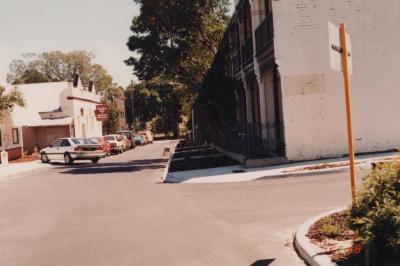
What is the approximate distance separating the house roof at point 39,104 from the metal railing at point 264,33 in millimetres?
30700

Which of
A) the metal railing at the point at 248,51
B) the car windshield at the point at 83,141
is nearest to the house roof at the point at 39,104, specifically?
the car windshield at the point at 83,141

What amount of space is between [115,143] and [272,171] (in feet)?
92.0

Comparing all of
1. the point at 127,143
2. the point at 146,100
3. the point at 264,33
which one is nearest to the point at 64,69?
the point at 146,100

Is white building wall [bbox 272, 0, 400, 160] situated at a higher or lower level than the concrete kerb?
higher

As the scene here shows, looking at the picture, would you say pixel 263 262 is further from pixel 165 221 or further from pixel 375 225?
pixel 165 221

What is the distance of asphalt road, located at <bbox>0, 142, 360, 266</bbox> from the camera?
7410 mm

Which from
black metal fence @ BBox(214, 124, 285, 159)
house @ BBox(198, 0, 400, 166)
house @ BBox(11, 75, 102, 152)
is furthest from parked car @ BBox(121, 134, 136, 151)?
house @ BBox(198, 0, 400, 166)

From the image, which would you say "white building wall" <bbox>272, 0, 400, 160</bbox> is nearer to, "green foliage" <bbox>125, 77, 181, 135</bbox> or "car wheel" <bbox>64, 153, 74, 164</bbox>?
"car wheel" <bbox>64, 153, 74, 164</bbox>

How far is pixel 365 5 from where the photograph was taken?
1919cm

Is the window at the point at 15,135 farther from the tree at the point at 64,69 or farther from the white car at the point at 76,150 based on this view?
the tree at the point at 64,69

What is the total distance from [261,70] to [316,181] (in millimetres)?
8813

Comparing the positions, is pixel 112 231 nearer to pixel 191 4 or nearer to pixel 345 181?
pixel 345 181

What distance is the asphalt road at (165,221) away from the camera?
7410 mm

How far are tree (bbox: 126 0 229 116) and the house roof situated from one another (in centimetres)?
1832
